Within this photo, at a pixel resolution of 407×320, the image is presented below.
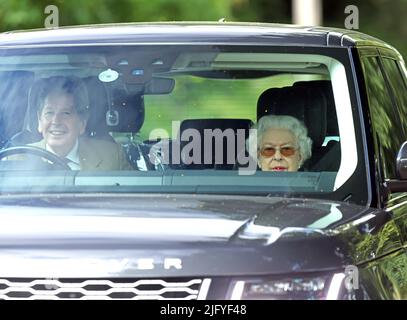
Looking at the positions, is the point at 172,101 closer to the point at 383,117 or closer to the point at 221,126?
the point at 221,126

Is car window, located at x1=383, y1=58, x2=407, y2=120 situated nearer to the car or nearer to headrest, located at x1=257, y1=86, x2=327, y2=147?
the car

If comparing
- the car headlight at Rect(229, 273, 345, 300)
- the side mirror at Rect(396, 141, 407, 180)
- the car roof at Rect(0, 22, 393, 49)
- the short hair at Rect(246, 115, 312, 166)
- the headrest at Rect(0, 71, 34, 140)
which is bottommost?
the car headlight at Rect(229, 273, 345, 300)

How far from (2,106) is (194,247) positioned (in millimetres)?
1632

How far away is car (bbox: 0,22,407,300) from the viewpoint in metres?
4.12

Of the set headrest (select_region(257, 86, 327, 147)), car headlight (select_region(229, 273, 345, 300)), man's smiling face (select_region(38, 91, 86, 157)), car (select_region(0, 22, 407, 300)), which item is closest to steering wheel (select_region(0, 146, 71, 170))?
car (select_region(0, 22, 407, 300))

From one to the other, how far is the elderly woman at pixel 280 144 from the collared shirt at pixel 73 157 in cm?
67

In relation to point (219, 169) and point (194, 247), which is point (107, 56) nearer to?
point (219, 169)

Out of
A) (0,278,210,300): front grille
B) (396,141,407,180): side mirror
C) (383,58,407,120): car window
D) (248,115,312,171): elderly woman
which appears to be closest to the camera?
(0,278,210,300): front grille

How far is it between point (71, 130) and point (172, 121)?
41 cm

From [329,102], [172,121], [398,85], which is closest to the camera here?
[329,102]

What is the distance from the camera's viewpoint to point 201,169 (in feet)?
16.9

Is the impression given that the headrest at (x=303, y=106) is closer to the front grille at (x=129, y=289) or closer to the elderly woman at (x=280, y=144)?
the elderly woman at (x=280, y=144)

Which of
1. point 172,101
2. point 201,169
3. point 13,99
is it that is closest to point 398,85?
point 172,101

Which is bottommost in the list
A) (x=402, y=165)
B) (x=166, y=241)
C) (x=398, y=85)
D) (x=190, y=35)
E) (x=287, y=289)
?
(x=287, y=289)
